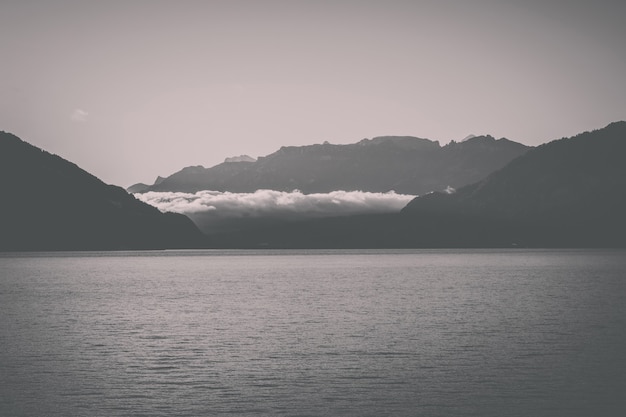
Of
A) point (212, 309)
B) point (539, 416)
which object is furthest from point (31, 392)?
point (212, 309)

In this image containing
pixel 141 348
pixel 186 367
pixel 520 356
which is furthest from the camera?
pixel 141 348

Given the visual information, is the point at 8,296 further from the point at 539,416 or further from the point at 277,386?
the point at 539,416

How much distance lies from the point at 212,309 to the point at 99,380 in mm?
56534

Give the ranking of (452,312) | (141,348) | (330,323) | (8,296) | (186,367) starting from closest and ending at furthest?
(186,367)
(141,348)
(330,323)
(452,312)
(8,296)

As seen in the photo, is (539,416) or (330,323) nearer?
(539,416)

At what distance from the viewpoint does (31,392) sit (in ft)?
151

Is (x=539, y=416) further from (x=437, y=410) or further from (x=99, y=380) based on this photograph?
(x=99, y=380)

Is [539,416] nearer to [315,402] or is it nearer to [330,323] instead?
[315,402]

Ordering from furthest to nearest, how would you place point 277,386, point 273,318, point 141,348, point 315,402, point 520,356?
point 273,318, point 141,348, point 520,356, point 277,386, point 315,402

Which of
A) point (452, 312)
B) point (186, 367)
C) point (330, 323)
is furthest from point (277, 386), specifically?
point (452, 312)

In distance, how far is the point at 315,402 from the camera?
143ft

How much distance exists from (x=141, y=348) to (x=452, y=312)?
51421mm

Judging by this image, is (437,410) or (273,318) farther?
(273,318)

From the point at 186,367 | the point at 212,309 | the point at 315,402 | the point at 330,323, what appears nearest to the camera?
the point at 315,402
